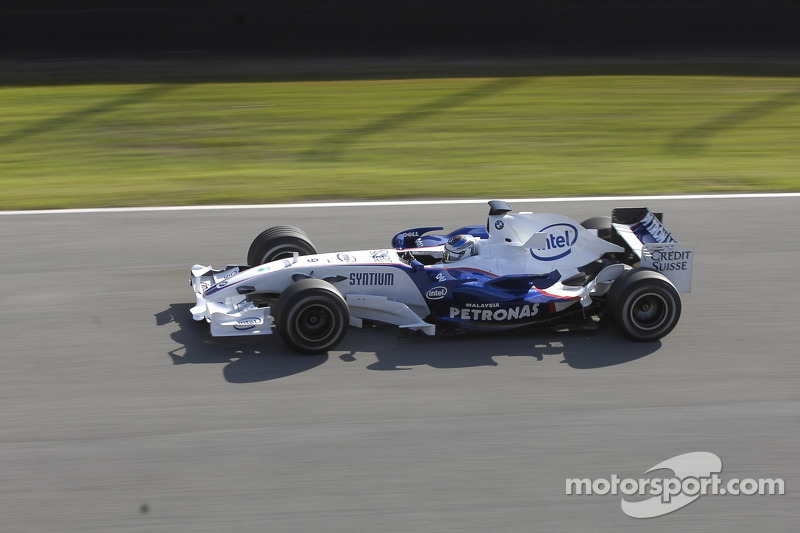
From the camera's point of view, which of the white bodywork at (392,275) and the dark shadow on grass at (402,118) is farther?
the dark shadow on grass at (402,118)

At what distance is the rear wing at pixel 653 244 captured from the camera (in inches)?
260

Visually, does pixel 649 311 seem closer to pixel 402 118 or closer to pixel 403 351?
pixel 403 351

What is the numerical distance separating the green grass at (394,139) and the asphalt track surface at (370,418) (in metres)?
3.20

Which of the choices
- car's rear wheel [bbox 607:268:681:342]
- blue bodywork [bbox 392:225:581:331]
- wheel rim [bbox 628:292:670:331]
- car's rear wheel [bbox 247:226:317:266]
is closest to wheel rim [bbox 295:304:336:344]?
blue bodywork [bbox 392:225:581:331]

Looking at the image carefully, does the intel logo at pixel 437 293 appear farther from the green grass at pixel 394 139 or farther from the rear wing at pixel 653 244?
the green grass at pixel 394 139

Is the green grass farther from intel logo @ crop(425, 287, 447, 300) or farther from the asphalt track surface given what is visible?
intel logo @ crop(425, 287, 447, 300)

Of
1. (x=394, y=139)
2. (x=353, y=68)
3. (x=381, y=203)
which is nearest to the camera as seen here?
(x=381, y=203)

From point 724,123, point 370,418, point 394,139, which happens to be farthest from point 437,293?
point 724,123

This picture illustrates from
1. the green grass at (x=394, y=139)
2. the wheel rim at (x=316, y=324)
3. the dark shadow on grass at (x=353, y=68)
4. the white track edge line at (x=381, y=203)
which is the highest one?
the dark shadow on grass at (x=353, y=68)

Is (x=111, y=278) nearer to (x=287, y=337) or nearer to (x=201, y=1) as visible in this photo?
(x=287, y=337)

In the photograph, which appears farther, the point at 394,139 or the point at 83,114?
the point at 83,114

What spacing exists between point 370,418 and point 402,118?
9.51m

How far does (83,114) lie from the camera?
46.8ft

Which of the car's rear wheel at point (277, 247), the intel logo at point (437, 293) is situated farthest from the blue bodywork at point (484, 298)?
the car's rear wheel at point (277, 247)
